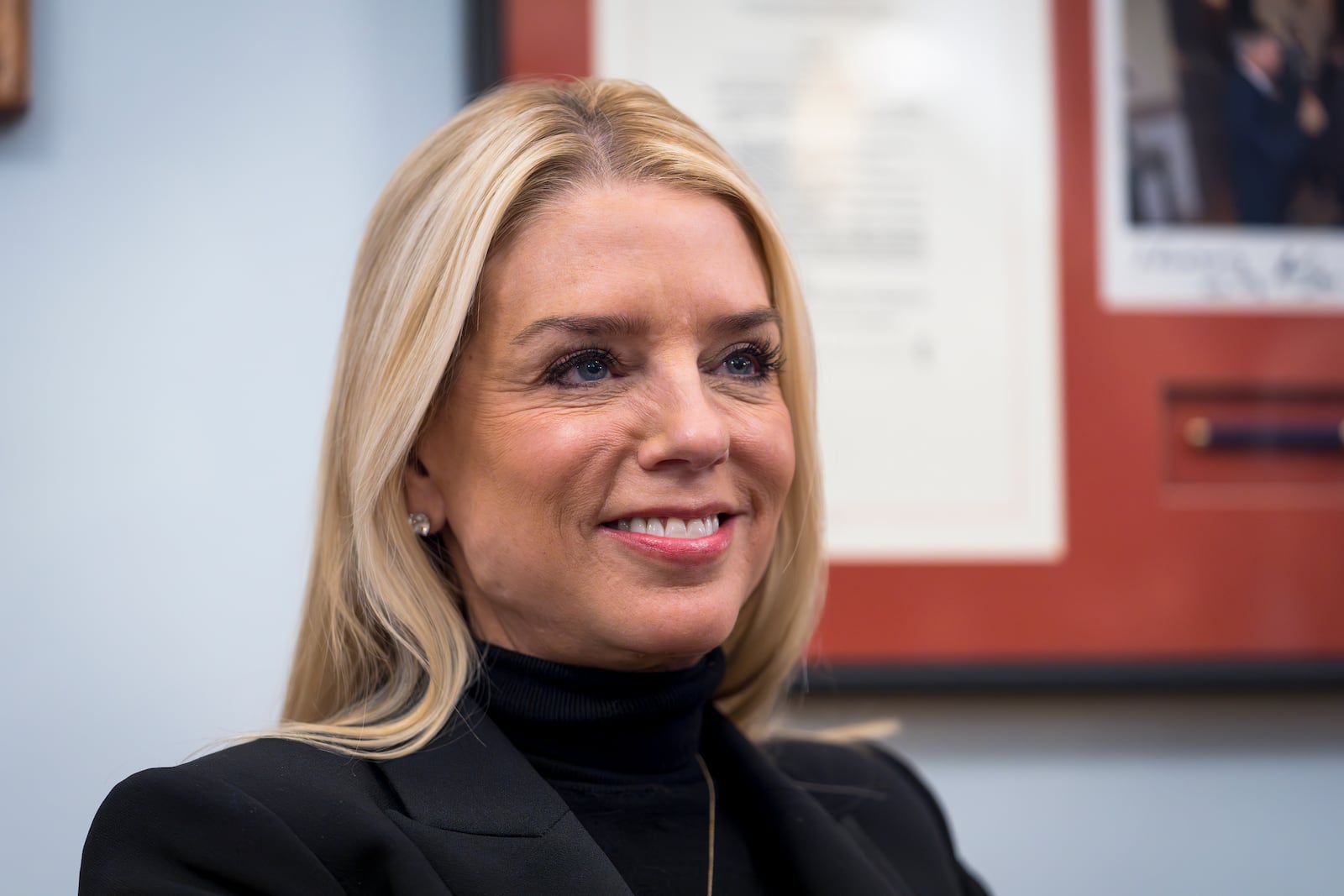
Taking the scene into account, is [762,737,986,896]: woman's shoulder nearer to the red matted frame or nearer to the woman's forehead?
the red matted frame

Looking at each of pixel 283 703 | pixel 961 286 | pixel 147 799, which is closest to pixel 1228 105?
pixel 961 286

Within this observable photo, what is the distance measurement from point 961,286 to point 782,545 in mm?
492

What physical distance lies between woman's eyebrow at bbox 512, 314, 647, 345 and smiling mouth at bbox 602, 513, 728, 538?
16cm

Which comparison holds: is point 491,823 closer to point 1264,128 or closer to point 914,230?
point 914,230

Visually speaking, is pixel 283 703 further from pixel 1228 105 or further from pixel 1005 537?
pixel 1228 105

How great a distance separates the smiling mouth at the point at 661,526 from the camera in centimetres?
103

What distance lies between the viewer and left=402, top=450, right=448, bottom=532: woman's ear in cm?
110

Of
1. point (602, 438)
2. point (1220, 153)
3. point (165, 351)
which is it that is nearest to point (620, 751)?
point (602, 438)

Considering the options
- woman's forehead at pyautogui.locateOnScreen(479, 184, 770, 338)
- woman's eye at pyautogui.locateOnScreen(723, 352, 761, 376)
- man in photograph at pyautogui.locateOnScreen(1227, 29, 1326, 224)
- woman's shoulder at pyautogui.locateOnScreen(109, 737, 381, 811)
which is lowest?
woman's shoulder at pyautogui.locateOnScreen(109, 737, 381, 811)

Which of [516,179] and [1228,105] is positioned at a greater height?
[1228,105]

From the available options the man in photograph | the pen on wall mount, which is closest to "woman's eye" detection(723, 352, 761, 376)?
the pen on wall mount

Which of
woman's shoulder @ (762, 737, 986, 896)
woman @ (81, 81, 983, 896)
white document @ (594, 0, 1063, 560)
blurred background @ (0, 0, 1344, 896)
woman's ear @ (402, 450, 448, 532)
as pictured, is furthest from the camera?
white document @ (594, 0, 1063, 560)

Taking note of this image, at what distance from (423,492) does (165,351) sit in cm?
52

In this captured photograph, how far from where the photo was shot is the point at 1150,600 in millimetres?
1582
